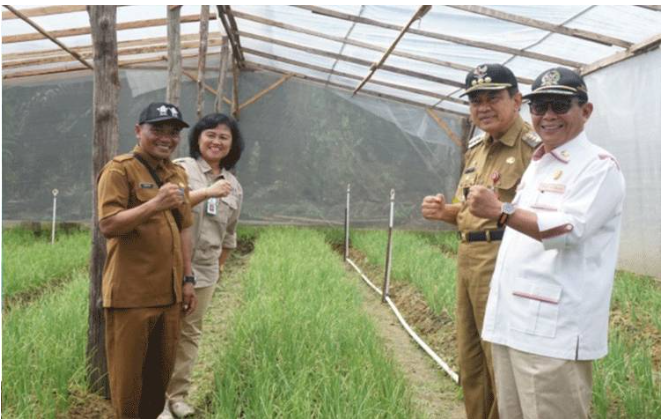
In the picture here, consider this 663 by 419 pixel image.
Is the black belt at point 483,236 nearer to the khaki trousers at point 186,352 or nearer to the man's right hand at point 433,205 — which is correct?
the man's right hand at point 433,205

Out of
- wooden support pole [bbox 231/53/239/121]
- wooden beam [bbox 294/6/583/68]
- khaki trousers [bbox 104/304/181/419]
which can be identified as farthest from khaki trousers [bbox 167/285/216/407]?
wooden support pole [bbox 231/53/239/121]

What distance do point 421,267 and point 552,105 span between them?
417 cm

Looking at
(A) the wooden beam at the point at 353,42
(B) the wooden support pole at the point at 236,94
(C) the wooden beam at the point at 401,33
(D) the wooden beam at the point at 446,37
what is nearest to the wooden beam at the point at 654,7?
(D) the wooden beam at the point at 446,37

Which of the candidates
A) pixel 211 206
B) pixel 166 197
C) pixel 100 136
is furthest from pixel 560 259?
pixel 100 136

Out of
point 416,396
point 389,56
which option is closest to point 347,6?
point 389,56

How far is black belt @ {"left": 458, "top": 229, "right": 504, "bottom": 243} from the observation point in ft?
6.81

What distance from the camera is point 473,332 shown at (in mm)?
2197

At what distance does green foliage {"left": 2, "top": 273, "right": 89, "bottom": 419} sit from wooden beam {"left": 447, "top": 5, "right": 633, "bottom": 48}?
4232mm

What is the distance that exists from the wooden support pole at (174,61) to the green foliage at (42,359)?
6.72 ft

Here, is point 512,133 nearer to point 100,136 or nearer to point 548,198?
point 548,198

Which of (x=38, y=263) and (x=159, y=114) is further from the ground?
(x=159, y=114)

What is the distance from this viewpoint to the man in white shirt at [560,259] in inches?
56.6

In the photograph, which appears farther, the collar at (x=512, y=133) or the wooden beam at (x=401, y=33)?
the wooden beam at (x=401, y=33)

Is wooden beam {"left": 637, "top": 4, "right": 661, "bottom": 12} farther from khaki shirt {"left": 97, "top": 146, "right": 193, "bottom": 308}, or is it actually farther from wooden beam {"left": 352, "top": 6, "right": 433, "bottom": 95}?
khaki shirt {"left": 97, "top": 146, "right": 193, "bottom": 308}
